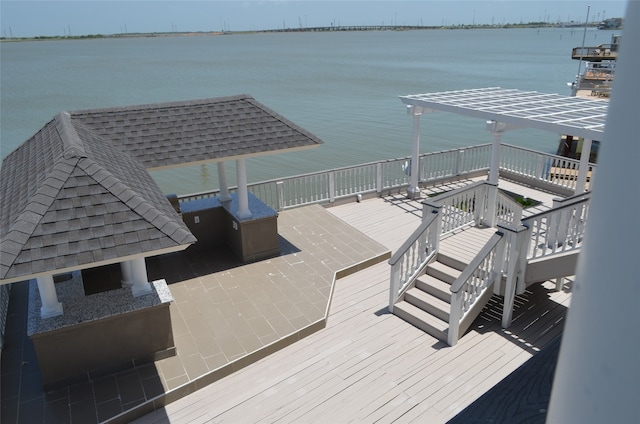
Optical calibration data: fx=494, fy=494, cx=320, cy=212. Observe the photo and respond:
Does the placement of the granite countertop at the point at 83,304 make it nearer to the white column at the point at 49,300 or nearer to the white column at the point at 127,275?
the white column at the point at 49,300

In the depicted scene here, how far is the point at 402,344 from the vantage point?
7215mm

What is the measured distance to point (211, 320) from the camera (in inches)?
304

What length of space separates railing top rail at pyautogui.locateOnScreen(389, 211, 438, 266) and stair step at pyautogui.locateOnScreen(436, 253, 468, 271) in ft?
2.24

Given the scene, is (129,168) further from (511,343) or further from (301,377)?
(511,343)

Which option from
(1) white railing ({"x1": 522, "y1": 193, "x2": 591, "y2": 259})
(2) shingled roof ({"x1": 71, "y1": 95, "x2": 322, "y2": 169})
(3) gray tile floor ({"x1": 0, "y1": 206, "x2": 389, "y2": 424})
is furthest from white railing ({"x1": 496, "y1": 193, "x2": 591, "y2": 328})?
(2) shingled roof ({"x1": 71, "y1": 95, "x2": 322, "y2": 169})

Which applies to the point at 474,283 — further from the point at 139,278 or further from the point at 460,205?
the point at 139,278

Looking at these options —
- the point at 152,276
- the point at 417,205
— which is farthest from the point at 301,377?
the point at 417,205

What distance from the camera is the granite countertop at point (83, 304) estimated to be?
6.08m

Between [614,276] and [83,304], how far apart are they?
668 centimetres

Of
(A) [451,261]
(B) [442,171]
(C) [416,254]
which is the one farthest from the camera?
(B) [442,171]

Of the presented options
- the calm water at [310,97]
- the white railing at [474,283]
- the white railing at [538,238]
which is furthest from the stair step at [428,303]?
the calm water at [310,97]

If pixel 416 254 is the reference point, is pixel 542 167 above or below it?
below

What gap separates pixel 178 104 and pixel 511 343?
7.70m

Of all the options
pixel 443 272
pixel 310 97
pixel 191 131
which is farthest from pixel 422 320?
pixel 310 97
